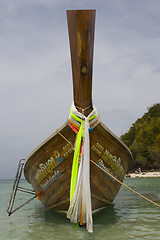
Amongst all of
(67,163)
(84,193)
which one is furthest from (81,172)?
(67,163)

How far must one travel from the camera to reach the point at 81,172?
503 cm

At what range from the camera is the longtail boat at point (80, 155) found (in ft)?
15.0

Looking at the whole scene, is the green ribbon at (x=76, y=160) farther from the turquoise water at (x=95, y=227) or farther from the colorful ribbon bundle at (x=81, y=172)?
the turquoise water at (x=95, y=227)

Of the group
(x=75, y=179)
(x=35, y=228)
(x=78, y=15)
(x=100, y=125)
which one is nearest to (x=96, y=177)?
(x=75, y=179)

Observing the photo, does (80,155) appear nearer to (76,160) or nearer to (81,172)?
(76,160)

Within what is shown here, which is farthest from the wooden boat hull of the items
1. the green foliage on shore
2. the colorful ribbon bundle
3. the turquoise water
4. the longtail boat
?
the green foliage on shore

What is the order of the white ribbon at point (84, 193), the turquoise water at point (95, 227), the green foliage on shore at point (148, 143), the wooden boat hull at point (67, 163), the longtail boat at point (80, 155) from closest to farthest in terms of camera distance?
the longtail boat at point (80, 155) → the white ribbon at point (84, 193) → the turquoise water at point (95, 227) → the wooden boat hull at point (67, 163) → the green foliage on shore at point (148, 143)

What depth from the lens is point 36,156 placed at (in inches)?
242

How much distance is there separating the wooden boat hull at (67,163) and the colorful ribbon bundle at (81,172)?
0.93 ft

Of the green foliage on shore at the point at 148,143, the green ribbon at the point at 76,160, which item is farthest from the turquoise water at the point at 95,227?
the green foliage on shore at the point at 148,143

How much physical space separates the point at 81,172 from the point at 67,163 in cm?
66

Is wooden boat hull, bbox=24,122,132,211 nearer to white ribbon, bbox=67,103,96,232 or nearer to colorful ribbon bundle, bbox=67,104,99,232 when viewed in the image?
colorful ribbon bundle, bbox=67,104,99,232

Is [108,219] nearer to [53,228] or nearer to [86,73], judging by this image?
[53,228]

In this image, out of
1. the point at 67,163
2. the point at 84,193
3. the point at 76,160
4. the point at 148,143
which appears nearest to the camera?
the point at 84,193
